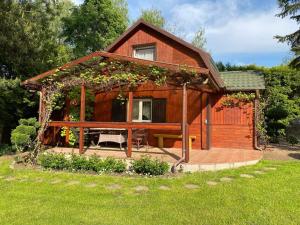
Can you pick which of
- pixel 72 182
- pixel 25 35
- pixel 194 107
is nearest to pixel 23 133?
pixel 72 182

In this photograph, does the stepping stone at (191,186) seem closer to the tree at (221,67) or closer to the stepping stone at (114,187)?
the stepping stone at (114,187)

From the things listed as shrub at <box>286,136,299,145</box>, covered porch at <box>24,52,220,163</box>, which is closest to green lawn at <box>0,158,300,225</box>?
covered porch at <box>24,52,220,163</box>

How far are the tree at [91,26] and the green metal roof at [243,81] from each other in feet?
49.0

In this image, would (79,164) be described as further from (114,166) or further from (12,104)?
(12,104)

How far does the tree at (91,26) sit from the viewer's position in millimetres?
26672

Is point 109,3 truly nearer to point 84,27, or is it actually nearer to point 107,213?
point 84,27

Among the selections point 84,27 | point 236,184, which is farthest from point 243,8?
point 236,184

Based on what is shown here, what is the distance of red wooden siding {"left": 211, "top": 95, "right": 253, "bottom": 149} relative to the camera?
12922mm

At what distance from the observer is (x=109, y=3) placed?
89.0 ft

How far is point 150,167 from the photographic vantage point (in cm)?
808

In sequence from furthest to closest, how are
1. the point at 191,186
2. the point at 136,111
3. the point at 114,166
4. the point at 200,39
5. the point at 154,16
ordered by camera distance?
the point at 200,39 → the point at 154,16 → the point at 136,111 → the point at 114,166 → the point at 191,186

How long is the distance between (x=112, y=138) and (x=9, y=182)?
14.8 ft

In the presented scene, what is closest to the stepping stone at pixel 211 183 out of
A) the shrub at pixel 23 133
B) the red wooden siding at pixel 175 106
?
the red wooden siding at pixel 175 106

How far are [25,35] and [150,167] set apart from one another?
1040 cm
